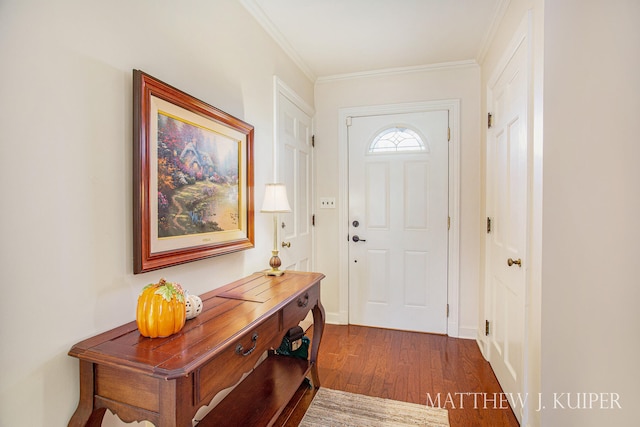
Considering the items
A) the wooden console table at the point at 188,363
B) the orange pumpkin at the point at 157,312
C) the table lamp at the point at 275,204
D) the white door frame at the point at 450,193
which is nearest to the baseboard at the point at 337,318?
the white door frame at the point at 450,193

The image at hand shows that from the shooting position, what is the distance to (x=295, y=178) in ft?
8.73

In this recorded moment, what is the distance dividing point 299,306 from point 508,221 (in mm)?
1373

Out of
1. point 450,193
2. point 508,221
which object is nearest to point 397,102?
point 450,193

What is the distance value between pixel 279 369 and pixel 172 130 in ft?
4.88

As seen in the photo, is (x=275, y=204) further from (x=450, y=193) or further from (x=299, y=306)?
(x=450, y=193)

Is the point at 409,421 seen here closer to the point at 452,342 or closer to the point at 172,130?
the point at 452,342

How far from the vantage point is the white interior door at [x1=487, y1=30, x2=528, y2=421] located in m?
1.64

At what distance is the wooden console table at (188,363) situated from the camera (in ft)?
2.83

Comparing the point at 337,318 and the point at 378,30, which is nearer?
the point at 378,30

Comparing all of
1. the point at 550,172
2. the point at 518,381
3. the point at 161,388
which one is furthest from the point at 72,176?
the point at 518,381

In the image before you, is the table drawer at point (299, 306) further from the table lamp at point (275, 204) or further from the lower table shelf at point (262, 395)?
the lower table shelf at point (262, 395)

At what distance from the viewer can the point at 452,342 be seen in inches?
105

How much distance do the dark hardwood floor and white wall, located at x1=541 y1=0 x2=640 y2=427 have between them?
549 mm

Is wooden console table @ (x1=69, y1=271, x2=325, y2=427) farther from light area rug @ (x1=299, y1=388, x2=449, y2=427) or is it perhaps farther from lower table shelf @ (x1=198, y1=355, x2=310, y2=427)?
light area rug @ (x1=299, y1=388, x2=449, y2=427)
